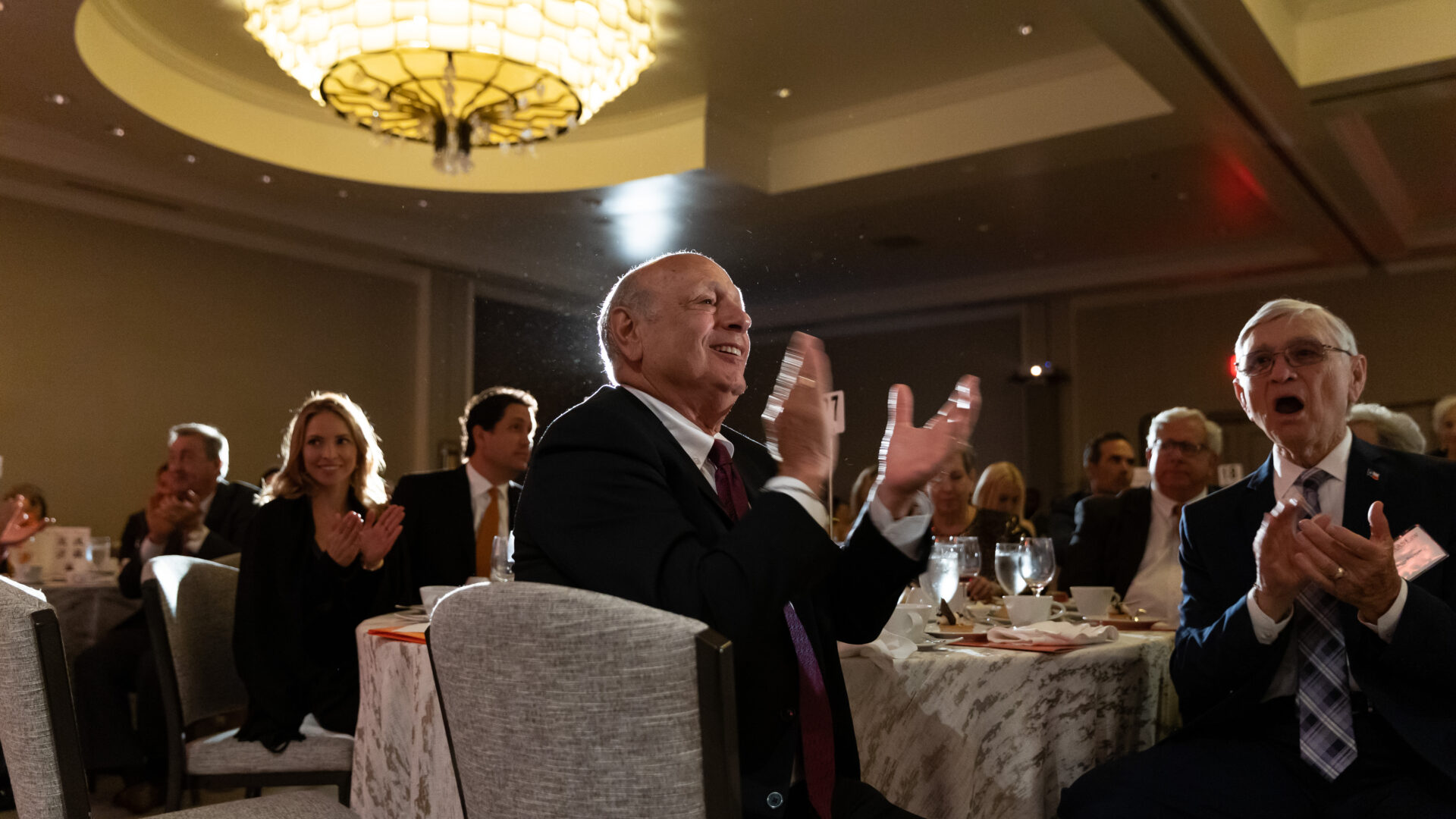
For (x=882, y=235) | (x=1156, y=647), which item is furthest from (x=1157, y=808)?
(x=882, y=235)

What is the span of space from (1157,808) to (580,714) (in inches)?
45.0

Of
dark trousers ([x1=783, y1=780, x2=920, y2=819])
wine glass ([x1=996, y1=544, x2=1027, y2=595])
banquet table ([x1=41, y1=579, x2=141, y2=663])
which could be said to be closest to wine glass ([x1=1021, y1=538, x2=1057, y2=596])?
wine glass ([x1=996, y1=544, x2=1027, y2=595])

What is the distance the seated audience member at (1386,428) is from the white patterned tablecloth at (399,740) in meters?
3.03

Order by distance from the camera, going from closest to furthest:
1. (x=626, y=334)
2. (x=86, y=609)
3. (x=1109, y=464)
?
(x=626, y=334) → (x=86, y=609) → (x=1109, y=464)

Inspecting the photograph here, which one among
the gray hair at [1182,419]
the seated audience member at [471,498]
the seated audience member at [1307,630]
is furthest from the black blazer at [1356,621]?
the seated audience member at [471,498]

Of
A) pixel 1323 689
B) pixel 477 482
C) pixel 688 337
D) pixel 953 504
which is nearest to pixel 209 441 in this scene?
pixel 477 482

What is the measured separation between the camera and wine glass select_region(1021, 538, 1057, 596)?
235cm

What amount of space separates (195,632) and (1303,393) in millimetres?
2554

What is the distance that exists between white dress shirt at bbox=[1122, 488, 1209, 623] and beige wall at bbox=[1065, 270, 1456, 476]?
651cm

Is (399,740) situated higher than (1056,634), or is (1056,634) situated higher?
(1056,634)

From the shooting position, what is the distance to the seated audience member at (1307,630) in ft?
5.36

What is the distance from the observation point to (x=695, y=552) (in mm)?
1305

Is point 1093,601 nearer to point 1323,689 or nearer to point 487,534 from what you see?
point 1323,689

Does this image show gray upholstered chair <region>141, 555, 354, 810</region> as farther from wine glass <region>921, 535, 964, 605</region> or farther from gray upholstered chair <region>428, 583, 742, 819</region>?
gray upholstered chair <region>428, 583, 742, 819</region>
